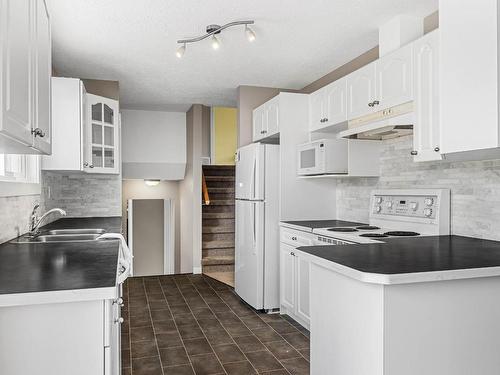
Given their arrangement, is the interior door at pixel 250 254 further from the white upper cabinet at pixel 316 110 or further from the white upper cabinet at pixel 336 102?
the white upper cabinet at pixel 336 102

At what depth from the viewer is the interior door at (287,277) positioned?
378 cm

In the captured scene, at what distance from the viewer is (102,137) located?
4184 millimetres

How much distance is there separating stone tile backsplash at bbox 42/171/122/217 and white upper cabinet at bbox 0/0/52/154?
259 cm

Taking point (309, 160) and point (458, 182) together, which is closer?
point (458, 182)

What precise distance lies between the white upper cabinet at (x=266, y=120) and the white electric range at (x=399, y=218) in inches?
50.6

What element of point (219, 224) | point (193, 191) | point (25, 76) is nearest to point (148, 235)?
point (219, 224)

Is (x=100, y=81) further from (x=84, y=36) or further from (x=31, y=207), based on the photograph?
(x=31, y=207)

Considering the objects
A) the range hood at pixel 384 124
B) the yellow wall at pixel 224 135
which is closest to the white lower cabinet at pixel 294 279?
the range hood at pixel 384 124

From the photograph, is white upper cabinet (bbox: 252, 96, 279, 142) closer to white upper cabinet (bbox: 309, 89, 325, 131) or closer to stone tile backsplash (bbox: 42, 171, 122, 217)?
white upper cabinet (bbox: 309, 89, 325, 131)

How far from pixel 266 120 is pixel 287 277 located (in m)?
1.70

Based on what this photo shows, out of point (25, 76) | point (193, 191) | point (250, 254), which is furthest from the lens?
point (193, 191)

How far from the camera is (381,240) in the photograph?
2674 millimetres

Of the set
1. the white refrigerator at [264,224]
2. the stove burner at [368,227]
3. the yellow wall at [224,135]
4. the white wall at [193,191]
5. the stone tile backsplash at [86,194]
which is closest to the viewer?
the stove burner at [368,227]

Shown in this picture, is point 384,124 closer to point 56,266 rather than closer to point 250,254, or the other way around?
point 250,254
